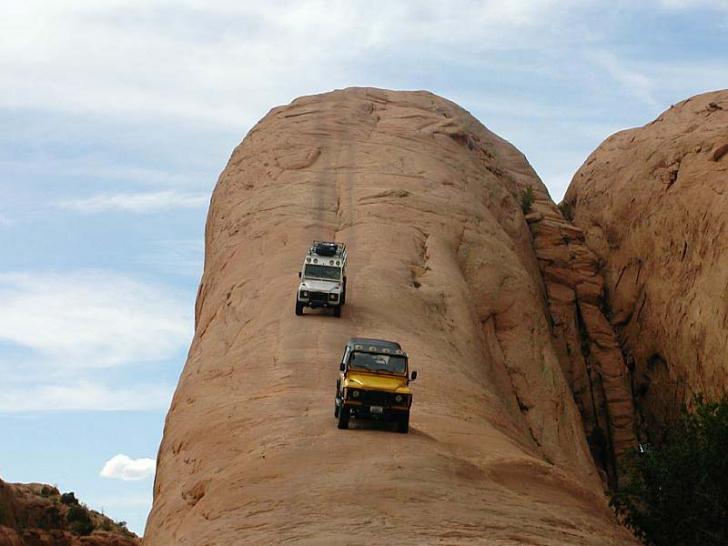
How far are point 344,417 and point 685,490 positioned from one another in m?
8.75

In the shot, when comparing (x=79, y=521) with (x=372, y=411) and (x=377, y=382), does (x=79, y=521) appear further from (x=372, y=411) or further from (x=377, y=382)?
(x=377, y=382)

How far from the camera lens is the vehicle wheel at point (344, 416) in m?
24.0

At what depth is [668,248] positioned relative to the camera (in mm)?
44500

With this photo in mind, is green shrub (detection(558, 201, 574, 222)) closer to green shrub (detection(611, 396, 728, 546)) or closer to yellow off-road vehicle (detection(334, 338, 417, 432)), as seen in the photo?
green shrub (detection(611, 396, 728, 546))

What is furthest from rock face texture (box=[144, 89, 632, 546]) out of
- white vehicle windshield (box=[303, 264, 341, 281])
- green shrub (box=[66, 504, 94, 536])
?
green shrub (box=[66, 504, 94, 536])

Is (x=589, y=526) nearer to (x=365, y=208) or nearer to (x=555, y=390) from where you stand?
(x=555, y=390)

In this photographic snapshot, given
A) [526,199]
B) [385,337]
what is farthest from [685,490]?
[526,199]

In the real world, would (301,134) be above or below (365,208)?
above

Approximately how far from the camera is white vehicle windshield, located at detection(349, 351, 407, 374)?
24.2 metres

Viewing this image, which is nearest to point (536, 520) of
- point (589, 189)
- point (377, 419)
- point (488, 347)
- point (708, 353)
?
point (377, 419)

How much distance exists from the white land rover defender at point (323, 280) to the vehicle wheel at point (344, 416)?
785 cm

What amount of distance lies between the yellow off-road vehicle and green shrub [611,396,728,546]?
6.95 m

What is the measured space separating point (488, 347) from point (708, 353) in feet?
26.7

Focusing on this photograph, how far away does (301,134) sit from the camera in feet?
154
